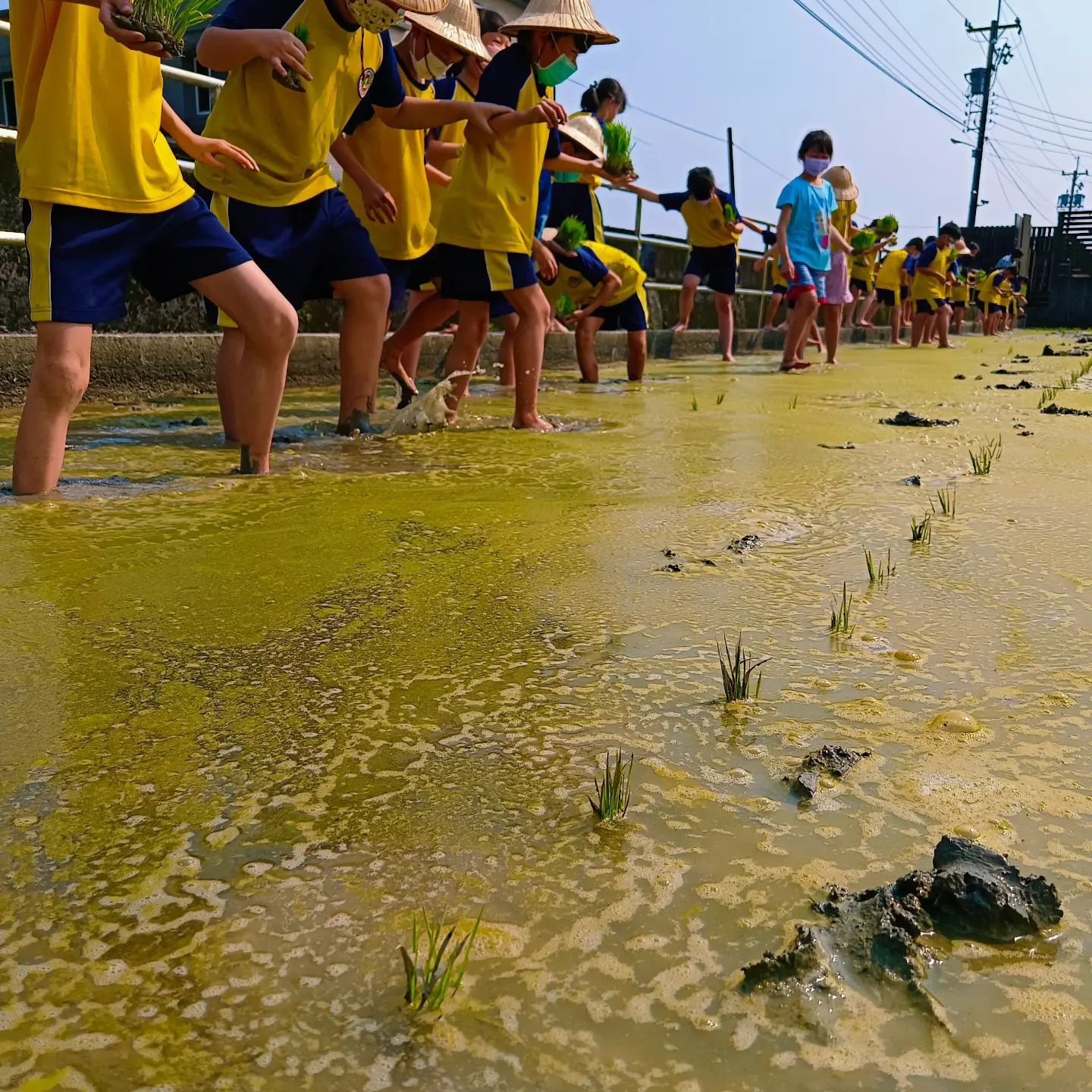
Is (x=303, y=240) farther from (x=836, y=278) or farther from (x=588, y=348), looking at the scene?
(x=836, y=278)

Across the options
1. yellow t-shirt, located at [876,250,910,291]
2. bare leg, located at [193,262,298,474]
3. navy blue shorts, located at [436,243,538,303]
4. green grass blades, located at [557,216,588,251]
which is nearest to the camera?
bare leg, located at [193,262,298,474]

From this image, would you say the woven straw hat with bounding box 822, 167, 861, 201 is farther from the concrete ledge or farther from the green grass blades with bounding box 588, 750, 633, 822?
the green grass blades with bounding box 588, 750, 633, 822

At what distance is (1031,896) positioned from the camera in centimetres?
104

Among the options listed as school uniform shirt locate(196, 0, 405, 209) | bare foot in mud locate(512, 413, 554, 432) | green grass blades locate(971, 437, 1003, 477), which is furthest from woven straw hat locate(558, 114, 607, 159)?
green grass blades locate(971, 437, 1003, 477)

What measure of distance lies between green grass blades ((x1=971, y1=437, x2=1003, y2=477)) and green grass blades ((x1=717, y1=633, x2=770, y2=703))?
6.83ft

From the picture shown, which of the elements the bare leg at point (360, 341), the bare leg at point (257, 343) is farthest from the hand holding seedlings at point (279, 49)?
the bare leg at point (360, 341)

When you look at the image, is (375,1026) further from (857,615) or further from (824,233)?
(824,233)

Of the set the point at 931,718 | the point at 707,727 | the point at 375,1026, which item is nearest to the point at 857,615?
the point at 931,718

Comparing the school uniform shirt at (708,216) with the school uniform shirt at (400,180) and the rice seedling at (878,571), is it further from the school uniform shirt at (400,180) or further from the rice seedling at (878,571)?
the rice seedling at (878,571)

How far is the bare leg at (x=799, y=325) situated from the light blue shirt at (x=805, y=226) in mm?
241

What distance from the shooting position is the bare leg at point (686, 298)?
35.1 feet

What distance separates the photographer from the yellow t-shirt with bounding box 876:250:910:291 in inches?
643

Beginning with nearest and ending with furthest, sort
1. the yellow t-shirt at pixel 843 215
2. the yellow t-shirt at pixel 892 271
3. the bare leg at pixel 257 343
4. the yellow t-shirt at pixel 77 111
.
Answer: the yellow t-shirt at pixel 77 111
the bare leg at pixel 257 343
the yellow t-shirt at pixel 843 215
the yellow t-shirt at pixel 892 271

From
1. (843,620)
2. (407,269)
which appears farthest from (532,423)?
(843,620)
